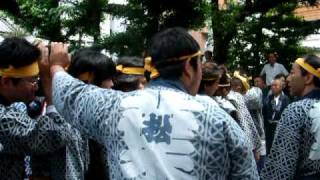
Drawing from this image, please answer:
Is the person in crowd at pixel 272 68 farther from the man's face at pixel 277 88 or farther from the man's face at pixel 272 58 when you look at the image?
the man's face at pixel 277 88

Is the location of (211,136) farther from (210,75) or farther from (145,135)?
(210,75)

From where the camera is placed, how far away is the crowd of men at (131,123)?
2.36 meters

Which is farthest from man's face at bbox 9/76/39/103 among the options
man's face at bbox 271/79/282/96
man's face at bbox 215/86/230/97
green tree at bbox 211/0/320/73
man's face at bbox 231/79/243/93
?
green tree at bbox 211/0/320/73

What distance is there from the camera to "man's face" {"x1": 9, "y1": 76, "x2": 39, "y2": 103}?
2.92 meters

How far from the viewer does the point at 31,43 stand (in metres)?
2.91

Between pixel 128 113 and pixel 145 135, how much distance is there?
11 cm

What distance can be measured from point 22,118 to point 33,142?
13cm

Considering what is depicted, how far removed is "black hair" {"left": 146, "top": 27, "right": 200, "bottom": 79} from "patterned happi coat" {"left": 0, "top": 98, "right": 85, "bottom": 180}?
0.69 metres

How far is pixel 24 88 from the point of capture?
2.94 meters

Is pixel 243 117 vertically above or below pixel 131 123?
below

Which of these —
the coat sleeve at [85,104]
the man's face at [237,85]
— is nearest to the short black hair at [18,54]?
the coat sleeve at [85,104]

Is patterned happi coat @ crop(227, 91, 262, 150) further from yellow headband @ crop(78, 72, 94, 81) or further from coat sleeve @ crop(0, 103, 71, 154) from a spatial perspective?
coat sleeve @ crop(0, 103, 71, 154)

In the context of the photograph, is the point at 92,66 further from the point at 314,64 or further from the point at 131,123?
the point at 314,64

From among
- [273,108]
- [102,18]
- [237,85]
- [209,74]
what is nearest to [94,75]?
[209,74]
